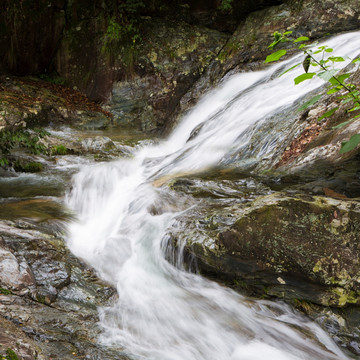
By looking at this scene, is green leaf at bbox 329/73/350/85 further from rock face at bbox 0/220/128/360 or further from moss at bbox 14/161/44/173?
moss at bbox 14/161/44/173

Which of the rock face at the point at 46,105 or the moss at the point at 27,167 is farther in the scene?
the rock face at the point at 46,105

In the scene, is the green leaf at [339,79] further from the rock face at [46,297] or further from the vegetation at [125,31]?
the vegetation at [125,31]

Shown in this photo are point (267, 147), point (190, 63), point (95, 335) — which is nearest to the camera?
point (95, 335)

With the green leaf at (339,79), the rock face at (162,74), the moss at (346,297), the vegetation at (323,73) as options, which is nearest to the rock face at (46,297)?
the moss at (346,297)

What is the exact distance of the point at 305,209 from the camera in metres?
2.84

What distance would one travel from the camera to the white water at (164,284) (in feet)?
8.26

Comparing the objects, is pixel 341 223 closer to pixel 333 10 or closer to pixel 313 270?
pixel 313 270

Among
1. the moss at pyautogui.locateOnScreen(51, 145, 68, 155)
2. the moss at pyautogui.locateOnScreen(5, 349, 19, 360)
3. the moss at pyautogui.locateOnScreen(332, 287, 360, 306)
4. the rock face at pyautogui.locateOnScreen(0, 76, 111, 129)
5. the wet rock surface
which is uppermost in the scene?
the rock face at pyautogui.locateOnScreen(0, 76, 111, 129)

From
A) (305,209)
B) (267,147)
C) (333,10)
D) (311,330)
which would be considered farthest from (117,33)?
(311,330)

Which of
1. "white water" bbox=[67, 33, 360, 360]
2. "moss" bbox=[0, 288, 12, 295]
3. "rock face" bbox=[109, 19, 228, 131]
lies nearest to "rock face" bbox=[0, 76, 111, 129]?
"rock face" bbox=[109, 19, 228, 131]

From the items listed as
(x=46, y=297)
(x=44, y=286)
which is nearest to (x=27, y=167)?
(x=44, y=286)

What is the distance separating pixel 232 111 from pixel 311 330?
4.69 m

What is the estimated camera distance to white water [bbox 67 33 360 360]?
2.52m

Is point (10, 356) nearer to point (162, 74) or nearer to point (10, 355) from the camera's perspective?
point (10, 355)
